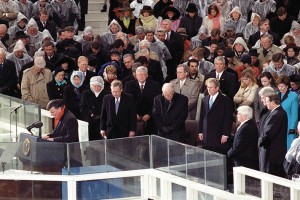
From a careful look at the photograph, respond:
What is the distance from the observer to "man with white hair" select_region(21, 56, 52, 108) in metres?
23.4

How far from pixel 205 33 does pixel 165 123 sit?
19.9 feet

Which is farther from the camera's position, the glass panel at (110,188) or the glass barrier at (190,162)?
the glass panel at (110,188)

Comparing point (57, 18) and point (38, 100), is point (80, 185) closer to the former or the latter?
point (38, 100)

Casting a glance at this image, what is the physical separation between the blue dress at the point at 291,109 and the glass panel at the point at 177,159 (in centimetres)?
229

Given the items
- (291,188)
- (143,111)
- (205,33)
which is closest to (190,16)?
(205,33)

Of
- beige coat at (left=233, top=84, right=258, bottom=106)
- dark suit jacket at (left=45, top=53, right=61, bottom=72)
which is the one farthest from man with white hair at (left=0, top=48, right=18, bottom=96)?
beige coat at (left=233, top=84, right=258, bottom=106)

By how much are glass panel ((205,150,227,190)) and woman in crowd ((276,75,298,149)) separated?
2.47 m

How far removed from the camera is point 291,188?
686 inches

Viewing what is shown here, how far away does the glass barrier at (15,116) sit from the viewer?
21.5 m

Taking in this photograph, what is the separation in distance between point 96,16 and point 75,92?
8.09 m

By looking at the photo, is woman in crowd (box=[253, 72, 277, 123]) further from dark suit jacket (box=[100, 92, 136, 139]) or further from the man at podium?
the man at podium

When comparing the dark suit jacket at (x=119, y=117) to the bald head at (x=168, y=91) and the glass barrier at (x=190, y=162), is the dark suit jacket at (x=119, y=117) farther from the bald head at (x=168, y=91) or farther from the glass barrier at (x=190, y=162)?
the glass barrier at (x=190, y=162)

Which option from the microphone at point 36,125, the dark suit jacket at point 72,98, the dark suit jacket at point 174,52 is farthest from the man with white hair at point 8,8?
the microphone at point 36,125

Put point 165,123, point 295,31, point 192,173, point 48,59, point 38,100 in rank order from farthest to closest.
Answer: point 295,31 < point 48,59 < point 38,100 < point 165,123 < point 192,173
